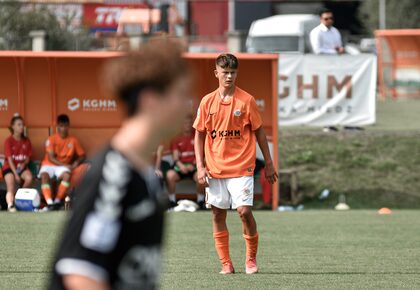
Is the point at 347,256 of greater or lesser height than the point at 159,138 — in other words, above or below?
below

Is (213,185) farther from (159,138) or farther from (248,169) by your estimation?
(159,138)

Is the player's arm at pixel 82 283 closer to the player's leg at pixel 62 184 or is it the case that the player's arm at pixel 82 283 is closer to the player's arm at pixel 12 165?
the player's leg at pixel 62 184

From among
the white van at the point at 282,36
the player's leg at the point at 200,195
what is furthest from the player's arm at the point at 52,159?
the white van at the point at 282,36

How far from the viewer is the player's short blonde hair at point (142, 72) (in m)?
3.20

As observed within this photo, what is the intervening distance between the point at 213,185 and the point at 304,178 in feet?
31.1

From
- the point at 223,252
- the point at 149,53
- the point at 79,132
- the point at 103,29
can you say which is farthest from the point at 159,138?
the point at 103,29

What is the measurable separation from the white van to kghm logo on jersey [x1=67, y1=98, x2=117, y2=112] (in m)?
16.4

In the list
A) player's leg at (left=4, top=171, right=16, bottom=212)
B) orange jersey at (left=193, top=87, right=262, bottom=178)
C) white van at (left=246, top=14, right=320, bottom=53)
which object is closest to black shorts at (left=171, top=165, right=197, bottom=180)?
player's leg at (left=4, top=171, right=16, bottom=212)

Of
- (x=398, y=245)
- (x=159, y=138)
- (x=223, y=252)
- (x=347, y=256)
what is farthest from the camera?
(x=398, y=245)

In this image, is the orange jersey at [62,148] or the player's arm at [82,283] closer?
the player's arm at [82,283]

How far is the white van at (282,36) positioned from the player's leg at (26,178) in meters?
17.9

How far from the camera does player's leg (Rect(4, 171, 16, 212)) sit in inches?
615

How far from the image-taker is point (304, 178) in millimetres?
18734

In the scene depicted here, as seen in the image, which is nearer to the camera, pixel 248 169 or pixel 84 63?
pixel 248 169
